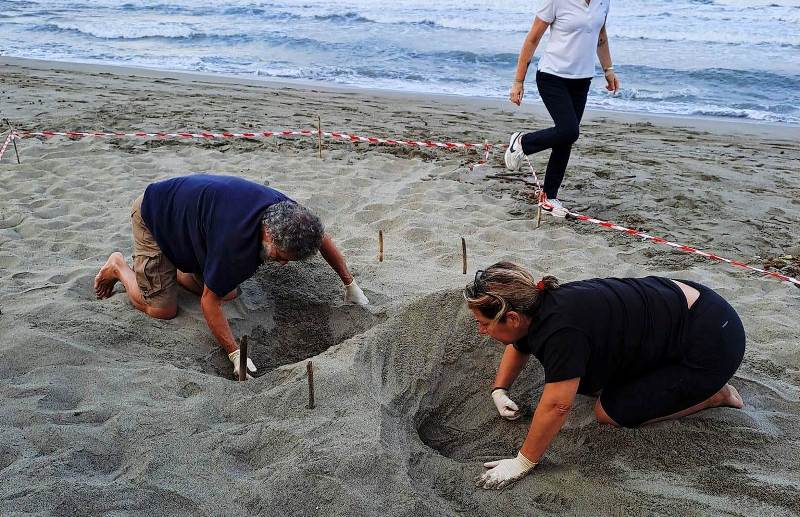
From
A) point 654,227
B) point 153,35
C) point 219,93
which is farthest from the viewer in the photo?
point 153,35

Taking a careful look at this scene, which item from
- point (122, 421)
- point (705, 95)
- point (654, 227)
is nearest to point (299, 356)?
point (122, 421)

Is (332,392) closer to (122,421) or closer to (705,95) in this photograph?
(122,421)

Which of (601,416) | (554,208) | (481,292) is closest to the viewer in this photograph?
(481,292)

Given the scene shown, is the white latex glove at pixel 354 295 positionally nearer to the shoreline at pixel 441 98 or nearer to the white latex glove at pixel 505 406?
the white latex glove at pixel 505 406

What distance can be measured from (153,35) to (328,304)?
15.0m

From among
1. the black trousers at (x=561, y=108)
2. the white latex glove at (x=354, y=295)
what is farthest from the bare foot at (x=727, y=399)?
the black trousers at (x=561, y=108)

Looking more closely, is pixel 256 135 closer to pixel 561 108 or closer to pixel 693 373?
pixel 561 108

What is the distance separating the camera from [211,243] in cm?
292

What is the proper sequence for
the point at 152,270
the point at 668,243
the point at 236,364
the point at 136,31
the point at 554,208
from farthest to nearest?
the point at 136,31 → the point at 554,208 → the point at 668,243 → the point at 152,270 → the point at 236,364

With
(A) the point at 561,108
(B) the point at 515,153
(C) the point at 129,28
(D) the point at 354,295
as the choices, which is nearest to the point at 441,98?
(B) the point at 515,153

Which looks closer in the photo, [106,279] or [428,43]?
[106,279]

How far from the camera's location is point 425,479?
92.5 inches

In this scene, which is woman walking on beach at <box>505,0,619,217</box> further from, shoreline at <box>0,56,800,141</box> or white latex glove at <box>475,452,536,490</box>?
shoreline at <box>0,56,800,141</box>

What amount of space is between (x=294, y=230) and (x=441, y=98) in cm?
804
